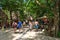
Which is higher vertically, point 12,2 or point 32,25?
point 12,2

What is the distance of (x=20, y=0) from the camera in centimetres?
2603

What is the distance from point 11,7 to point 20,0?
232cm

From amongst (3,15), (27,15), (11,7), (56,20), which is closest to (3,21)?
(3,15)

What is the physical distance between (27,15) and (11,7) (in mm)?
7192

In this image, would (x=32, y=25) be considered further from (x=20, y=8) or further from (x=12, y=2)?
(x=20, y=8)

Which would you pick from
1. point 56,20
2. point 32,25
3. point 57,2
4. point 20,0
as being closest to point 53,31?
point 56,20

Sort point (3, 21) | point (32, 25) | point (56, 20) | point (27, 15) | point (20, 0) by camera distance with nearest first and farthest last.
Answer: point (56, 20) → point (32, 25) → point (3, 21) → point (20, 0) → point (27, 15)

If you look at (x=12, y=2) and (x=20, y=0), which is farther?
(x=20, y=0)

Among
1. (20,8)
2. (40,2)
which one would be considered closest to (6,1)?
(20,8)

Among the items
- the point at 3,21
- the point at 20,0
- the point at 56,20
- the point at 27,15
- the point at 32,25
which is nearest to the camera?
the point at 56,20

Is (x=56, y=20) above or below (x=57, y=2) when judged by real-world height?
below

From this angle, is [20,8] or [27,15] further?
[27,15]

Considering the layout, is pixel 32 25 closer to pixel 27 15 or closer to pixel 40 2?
pixel 40 2

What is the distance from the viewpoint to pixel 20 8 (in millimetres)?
26984
